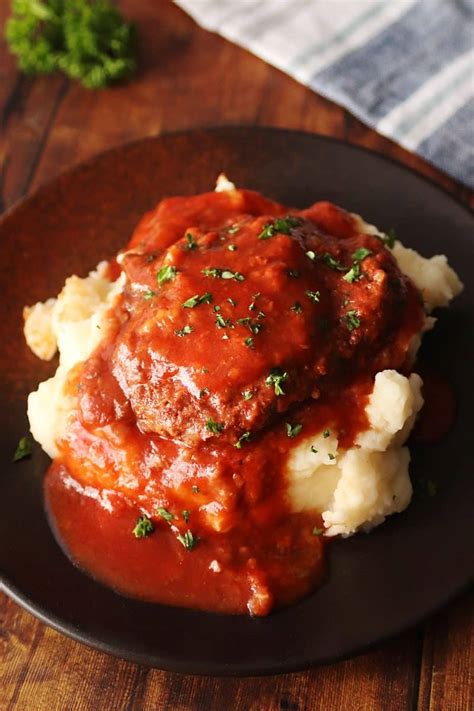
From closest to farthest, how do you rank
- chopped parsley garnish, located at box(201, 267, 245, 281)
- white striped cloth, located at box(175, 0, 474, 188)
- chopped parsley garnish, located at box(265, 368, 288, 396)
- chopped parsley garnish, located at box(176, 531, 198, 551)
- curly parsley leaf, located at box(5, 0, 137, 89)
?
chopped parsley garnish, located at box(265, 368, 288, 396) → chopped parsley garnish, located at box(176, 531, 198, 551) → chopped parsley garnish, located at box(201, 267, 245, 281) → white striped cloth, located at box(175, 0, 474, 188) → curly parsley leaf, located at box(5, 0, 137, 89)

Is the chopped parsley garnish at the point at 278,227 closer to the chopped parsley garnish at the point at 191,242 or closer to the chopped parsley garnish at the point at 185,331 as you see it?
the chopped parsley garnish at the point at 191,242

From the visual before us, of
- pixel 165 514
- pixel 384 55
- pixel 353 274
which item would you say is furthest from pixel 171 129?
pixel 165 514

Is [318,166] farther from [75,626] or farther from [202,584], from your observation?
[75,626]

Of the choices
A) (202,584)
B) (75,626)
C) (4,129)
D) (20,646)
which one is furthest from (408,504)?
(4,129)

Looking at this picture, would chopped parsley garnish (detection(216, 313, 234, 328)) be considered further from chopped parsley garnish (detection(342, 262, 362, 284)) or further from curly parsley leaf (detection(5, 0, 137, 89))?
curly parsley leaf (detection(5, 0, 137, 89))

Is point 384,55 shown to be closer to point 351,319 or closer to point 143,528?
point 351,319

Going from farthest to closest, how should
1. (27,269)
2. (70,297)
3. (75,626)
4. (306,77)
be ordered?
(306,77) → (27,269) → (70,297) → (75,626)

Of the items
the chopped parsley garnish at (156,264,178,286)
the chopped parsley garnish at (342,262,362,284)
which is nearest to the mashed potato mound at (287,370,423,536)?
the chopped parsley garnish at (342,262,362,284)
